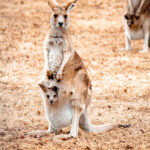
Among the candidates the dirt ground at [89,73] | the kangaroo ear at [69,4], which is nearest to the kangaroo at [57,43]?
the kangaroo ear at [69,4]

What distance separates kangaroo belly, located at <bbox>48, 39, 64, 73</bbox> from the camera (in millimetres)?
5020

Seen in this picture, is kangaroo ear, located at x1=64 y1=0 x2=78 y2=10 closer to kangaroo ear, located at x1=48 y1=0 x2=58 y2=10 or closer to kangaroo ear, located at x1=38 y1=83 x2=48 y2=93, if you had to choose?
kangaroo ear, located at x1=48 y1=0 x2=58 y2=10

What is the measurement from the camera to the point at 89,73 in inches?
326

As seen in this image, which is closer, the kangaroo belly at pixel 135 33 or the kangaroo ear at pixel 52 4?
the kangaroo ear at pixel 52 4

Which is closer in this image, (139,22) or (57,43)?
(57,43)

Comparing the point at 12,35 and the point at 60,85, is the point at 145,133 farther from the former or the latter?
the point at 12,35

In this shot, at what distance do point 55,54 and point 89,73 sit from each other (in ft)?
10.7

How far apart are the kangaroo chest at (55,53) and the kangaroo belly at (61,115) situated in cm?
47

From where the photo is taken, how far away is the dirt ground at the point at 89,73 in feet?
15.9

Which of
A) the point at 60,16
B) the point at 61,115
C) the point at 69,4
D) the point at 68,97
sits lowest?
the point at 61,115

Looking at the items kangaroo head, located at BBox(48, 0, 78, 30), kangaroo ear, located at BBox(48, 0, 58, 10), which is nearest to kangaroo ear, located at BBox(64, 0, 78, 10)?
kangaroo head, located at BBox(48, 0, 78, 30)

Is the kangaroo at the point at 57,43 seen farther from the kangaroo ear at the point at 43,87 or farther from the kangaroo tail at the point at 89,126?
the kangaroo tail at the point at 89,126

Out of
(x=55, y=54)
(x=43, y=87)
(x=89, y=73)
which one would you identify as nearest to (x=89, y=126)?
(x=43, y=87)

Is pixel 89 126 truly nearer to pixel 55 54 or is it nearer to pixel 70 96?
pixel 70 96
